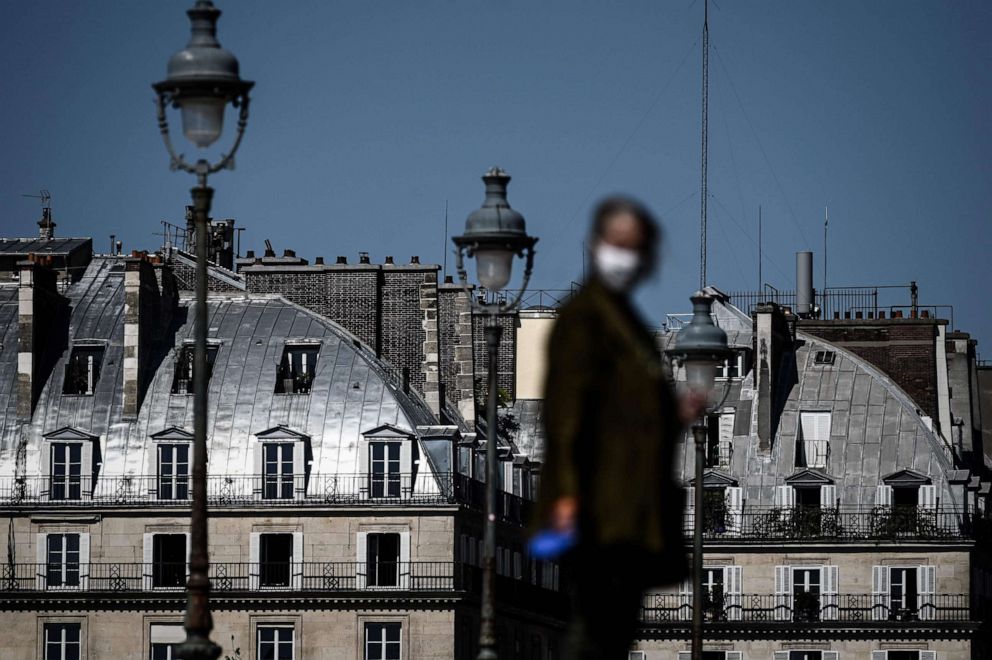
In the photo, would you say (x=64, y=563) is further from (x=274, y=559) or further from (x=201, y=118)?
(x=201, y=118)

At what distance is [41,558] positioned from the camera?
3093 inches

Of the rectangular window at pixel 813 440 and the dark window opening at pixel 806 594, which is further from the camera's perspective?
the rectangular window at pixel 813 440

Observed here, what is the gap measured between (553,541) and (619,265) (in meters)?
1.24

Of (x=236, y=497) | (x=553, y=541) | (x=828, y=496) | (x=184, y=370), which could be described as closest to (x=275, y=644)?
(x=236, y=497)

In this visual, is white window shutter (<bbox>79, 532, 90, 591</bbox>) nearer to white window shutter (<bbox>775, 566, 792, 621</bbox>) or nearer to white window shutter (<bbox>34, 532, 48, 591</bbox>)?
white window shutter (<bbox>34, 532, 48, 591</bbox>)

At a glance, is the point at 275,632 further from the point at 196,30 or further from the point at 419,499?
the point at 196,30

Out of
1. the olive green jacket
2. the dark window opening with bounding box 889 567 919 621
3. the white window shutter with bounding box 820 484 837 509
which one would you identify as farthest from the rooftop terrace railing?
the olive green jacket

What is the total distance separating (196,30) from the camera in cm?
2464

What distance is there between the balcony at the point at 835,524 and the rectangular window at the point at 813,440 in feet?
7.14

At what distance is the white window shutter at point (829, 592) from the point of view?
92000 millimetres

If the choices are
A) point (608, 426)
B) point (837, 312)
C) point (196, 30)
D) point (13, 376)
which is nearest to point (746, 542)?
point (837, 312)

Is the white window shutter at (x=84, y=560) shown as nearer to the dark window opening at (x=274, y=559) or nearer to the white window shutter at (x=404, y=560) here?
the dark window opening at (x=274, y=559)

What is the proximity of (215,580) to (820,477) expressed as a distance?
83.4 ft

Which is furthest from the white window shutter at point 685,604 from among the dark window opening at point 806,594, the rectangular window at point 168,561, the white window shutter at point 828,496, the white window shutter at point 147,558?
the white window shutter at point 147,558
